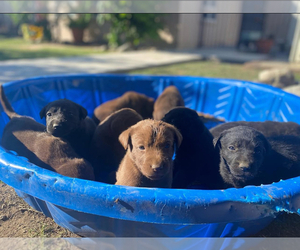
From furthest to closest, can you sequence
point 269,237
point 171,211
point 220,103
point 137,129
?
point 220,103 < point 269,237 < point 137,129 < point 171,211

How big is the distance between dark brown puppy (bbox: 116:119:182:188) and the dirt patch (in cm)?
85

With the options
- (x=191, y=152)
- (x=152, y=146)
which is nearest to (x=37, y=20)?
(x=191, y=152)

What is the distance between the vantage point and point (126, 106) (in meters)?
→ 4.67

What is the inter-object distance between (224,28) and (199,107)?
15126mm

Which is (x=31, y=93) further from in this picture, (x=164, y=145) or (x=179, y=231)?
(x=179, y=231)

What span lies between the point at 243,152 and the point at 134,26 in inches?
544

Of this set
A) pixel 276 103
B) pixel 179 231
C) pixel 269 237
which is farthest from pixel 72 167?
pixel 276 103

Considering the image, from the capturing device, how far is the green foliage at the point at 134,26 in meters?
14.8

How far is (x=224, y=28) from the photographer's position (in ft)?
62.4

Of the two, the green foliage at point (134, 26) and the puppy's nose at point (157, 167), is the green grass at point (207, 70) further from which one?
the puppy's nose at point (157, 167)

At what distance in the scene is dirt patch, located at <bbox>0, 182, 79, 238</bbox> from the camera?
2.72m

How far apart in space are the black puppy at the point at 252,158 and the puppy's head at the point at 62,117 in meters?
1.58

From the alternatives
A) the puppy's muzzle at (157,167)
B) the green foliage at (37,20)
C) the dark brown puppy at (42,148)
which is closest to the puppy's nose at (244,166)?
the puppy's muzzle at (157,167)

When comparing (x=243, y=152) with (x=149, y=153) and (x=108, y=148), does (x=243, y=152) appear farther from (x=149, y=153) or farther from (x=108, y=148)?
(x=108, y=148)
